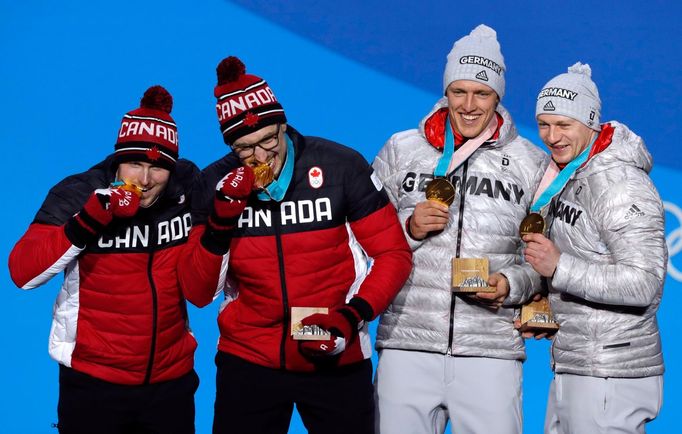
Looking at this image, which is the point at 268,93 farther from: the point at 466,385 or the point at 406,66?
the point at 406,66

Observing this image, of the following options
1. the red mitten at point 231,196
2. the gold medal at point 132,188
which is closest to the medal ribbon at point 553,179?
the red mitten at point 231,196

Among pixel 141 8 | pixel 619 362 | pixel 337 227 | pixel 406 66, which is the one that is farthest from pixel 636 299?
pixel 141 8

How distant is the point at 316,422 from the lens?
11.5 ft

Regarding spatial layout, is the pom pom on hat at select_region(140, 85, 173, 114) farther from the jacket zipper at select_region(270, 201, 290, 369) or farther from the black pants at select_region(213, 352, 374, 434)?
the black pants at select_region(213, 352, 374, 434)

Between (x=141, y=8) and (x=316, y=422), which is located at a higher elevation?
(x=141, y=8)

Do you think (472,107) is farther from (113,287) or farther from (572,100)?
(113,287)

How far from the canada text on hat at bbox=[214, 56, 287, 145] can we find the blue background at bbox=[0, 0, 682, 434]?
183 cm

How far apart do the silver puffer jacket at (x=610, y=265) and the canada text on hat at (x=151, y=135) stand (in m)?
1.23

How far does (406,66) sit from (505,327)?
203cm

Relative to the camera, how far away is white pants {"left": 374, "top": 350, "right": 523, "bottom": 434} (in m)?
3.59

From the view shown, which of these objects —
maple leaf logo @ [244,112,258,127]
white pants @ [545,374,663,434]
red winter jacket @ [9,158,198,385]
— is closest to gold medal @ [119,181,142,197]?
red winter jacket @ [9,158,198,385]

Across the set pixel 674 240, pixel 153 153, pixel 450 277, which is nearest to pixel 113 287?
pixel 153 153

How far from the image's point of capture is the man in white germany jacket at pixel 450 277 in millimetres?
3586

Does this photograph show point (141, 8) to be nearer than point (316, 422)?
No
